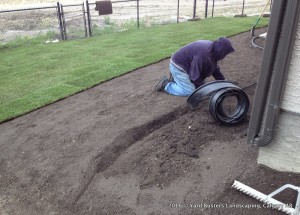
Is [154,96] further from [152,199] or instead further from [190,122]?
[152,199]

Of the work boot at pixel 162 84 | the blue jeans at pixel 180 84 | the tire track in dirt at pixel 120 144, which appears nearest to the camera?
the tire track in dirt at pixel 120 144

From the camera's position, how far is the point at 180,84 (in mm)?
6234

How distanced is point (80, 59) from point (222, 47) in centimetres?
555

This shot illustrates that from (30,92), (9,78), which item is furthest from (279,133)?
(9,78)

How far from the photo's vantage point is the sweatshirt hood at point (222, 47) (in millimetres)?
5350

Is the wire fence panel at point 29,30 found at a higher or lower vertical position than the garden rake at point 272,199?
lower

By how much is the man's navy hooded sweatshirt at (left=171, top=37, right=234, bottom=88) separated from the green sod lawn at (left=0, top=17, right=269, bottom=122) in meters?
2.35

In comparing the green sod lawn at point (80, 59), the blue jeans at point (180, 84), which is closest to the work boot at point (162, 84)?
the blue jeans at point (180, 84)

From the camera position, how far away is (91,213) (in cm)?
357

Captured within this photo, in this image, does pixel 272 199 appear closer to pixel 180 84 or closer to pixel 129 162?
pixel 129 162

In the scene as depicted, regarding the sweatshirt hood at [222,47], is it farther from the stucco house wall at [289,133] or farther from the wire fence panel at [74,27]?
the wire fence panel at [74,27]

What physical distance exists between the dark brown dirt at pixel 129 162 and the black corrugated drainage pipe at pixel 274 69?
1.59 feet

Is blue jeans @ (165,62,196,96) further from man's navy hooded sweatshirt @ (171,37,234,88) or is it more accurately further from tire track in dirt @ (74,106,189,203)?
tire track in dirt @ (74,106,189,203)

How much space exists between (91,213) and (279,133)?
2241 mm
